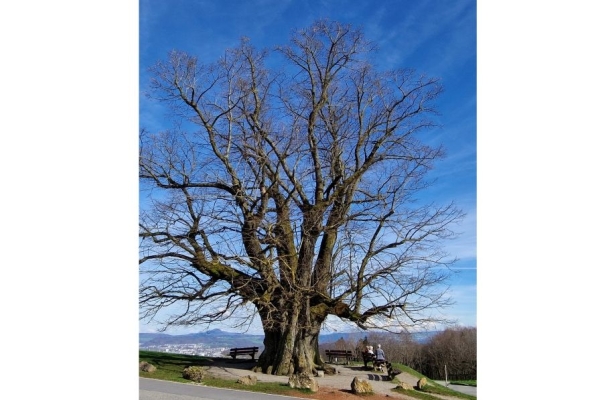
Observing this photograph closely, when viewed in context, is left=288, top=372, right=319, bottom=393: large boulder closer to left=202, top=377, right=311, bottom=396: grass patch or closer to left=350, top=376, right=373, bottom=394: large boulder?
left=202, top=377, right=311, bottom=396: grass patch

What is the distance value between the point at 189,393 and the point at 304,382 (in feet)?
4.06

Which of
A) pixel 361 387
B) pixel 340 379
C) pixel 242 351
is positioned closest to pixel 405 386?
pixel 361 387

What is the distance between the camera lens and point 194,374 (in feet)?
22.9

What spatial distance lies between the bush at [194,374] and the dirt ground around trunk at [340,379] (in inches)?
7.6

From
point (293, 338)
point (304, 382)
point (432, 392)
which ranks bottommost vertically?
point (432, 392)

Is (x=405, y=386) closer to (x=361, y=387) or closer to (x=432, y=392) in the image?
(x=432, y=392)

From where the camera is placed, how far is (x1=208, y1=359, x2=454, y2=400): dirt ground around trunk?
20.2 ft

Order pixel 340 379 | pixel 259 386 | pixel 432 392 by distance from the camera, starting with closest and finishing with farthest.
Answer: pixel 432 392 < pixel 259 386 < pixel 340 379

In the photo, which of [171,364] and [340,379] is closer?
[340,379]

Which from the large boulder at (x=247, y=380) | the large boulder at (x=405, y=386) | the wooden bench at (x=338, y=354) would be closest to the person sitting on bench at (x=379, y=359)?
the wooden bench at (x=338, y=354)
